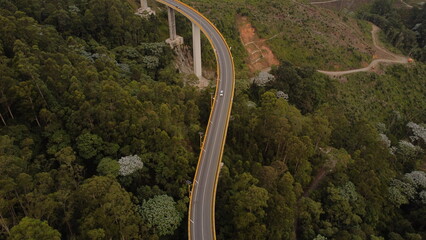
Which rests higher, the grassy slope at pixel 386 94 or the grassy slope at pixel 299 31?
the grassy slope at pixel 299 31

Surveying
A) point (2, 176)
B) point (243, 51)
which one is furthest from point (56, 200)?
point (243, 51)

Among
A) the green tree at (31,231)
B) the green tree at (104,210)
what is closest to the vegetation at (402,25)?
the green tree at (104,210)

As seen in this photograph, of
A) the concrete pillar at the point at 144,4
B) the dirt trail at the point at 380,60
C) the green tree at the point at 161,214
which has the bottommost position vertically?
the dirt trail at the point at 380,60

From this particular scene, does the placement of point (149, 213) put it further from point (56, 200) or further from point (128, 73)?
point (128, 73)

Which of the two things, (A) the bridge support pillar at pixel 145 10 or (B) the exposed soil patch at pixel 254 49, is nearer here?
(A) the bridge support pillar at pixel 145 10

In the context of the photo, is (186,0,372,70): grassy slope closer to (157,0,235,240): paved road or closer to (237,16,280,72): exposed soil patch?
(237,16,280,72): exposed soil patch

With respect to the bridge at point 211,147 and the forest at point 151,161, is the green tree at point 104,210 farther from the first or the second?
the bridge at point 211,147

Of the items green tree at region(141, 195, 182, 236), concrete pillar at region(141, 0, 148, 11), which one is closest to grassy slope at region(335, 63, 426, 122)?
concrete pillar at region(141, 0, 148, 11)

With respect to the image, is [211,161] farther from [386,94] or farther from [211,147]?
[386,94]
